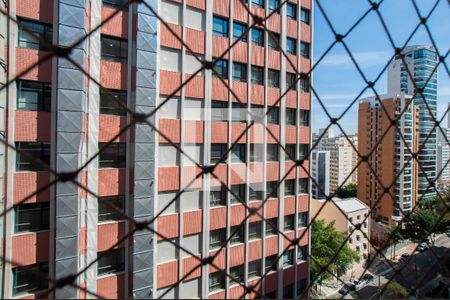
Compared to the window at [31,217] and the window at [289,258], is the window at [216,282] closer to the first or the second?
the window at [289,258]

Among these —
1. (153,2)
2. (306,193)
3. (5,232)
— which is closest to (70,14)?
(153,2)

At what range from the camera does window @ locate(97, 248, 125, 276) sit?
8.62 ft

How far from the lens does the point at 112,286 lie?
266cm

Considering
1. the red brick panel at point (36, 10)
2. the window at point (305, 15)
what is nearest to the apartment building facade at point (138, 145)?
the red brick panel at point (36, 10)

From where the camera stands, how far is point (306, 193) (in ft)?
13.7

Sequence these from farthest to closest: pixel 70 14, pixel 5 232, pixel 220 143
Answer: pixel 220 143
pixel 70 14
pixel 5 232

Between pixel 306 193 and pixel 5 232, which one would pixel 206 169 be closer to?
pixel 5 232

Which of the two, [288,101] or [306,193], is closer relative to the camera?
[288,101]

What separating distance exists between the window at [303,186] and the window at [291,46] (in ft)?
5.92

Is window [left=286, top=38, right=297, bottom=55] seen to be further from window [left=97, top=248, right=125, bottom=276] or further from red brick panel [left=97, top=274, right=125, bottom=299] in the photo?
red brick panel [left=97, top=274, right=125, bottom=299]

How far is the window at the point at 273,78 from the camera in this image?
372 cm

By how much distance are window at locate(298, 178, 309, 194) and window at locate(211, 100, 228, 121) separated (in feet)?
5.20

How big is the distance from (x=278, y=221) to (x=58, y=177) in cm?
355

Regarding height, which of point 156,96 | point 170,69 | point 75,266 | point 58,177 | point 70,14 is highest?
point 70,14
